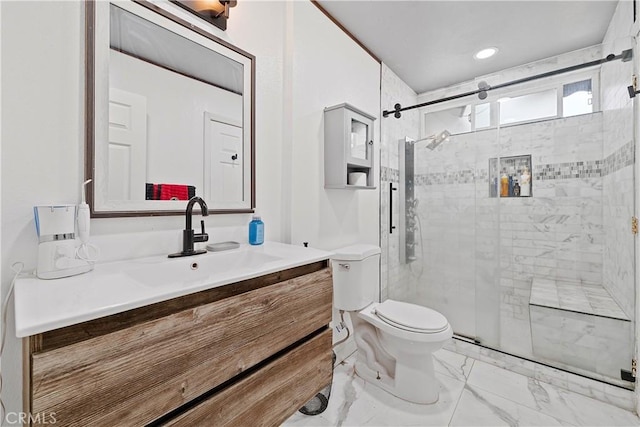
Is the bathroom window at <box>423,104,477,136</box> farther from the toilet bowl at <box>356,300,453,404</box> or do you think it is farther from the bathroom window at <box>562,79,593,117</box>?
the toilet bowl at <box>356,300,453,404</box>

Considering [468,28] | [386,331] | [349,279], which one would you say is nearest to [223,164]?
[349,279]

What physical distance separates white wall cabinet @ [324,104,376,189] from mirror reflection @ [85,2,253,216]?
1.94 ft

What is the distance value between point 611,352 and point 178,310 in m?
2.49

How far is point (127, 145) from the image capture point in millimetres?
1096

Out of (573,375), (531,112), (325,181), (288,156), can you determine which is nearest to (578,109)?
(531,112)

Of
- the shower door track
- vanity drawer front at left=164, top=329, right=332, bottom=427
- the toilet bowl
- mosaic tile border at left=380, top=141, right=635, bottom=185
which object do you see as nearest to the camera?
vanity drawer front at left=164, top=329, right=332, bottom=427

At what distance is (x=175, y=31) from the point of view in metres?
1.24

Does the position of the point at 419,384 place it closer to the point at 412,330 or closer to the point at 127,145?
the point at 412,330

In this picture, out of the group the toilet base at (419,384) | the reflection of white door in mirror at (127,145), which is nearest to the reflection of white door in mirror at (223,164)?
the reflection of white door in mirror at (127,145)

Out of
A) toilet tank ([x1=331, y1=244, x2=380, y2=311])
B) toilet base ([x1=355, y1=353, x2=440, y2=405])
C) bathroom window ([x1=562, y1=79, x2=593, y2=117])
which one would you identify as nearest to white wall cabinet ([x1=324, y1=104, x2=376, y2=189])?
toilet tank ([x1=331, y1=244, x2=380, y2=311])

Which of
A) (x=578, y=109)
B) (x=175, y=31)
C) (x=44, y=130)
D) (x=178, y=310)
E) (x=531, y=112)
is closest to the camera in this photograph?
(x=178, y=310)

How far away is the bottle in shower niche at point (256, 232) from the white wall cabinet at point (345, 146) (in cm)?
63

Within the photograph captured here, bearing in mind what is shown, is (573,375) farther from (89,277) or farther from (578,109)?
(89,277)

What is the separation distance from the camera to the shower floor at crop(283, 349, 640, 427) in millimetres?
1481
